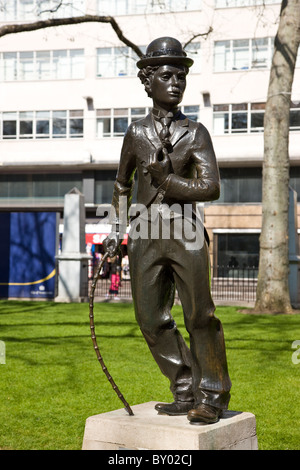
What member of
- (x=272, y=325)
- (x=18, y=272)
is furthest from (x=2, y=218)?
(x=272, y=325)

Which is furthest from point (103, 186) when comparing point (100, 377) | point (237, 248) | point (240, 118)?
point (100, 377)

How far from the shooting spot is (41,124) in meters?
35.8

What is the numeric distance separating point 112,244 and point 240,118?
1161 inches

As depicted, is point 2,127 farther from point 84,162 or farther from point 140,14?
point 140,14

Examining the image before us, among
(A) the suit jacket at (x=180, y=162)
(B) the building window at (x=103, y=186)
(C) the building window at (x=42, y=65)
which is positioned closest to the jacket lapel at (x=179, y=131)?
(A) the suit jacket at (x=180, y=162)

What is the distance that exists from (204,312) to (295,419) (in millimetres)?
2812

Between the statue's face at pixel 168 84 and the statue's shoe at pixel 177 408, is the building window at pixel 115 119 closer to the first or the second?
the statue's face at pixel 168 84

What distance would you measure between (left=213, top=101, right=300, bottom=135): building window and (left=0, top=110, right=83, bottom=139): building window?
725 cm

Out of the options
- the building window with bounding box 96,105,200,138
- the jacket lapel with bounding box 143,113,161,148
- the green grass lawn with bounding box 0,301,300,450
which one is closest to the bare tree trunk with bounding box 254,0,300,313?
the green grass lawn with bounding box 0,301,300,450

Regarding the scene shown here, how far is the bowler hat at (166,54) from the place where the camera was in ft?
14.5

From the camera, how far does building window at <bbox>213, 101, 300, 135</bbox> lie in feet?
108

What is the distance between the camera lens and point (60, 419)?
6512 millimetres

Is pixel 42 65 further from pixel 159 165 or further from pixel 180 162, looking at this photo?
pixel 159 165

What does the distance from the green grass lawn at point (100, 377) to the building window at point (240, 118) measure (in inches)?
812
